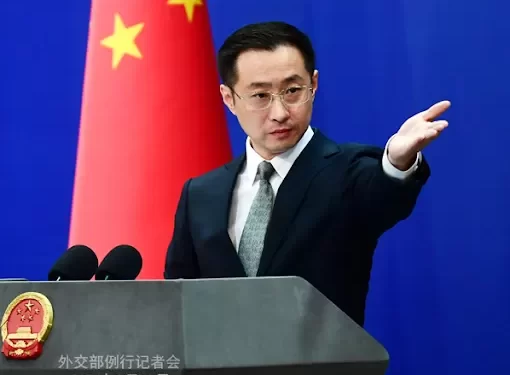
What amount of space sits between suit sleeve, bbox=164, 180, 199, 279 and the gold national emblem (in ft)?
1.81

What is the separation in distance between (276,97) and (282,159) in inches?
4.3

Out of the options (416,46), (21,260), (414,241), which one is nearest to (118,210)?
(21,260)

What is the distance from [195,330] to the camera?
0.73 meters

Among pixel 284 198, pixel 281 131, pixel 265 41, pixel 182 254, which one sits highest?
pixel 265 41

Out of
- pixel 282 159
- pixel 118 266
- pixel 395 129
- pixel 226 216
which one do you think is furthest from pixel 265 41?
pixel 395 129

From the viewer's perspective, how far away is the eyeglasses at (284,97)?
122 centimetres

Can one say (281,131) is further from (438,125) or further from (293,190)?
(438,125)

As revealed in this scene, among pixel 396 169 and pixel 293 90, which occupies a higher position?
pixel 293 90

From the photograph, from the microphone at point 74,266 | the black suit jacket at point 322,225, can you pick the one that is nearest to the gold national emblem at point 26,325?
the microphone at point 74,266

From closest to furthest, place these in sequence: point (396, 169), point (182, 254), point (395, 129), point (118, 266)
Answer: point (118, 266), point (396, 169), point (182, 254), point (395, 129)

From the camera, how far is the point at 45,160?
2.37 metres

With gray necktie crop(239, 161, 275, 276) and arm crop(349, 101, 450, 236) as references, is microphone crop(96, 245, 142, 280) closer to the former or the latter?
gray necktie crop(239, 161, 275, 276)

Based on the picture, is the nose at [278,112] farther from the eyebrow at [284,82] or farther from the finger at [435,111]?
the finger at [435,111]

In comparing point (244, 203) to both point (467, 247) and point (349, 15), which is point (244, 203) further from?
point (349, 15)
